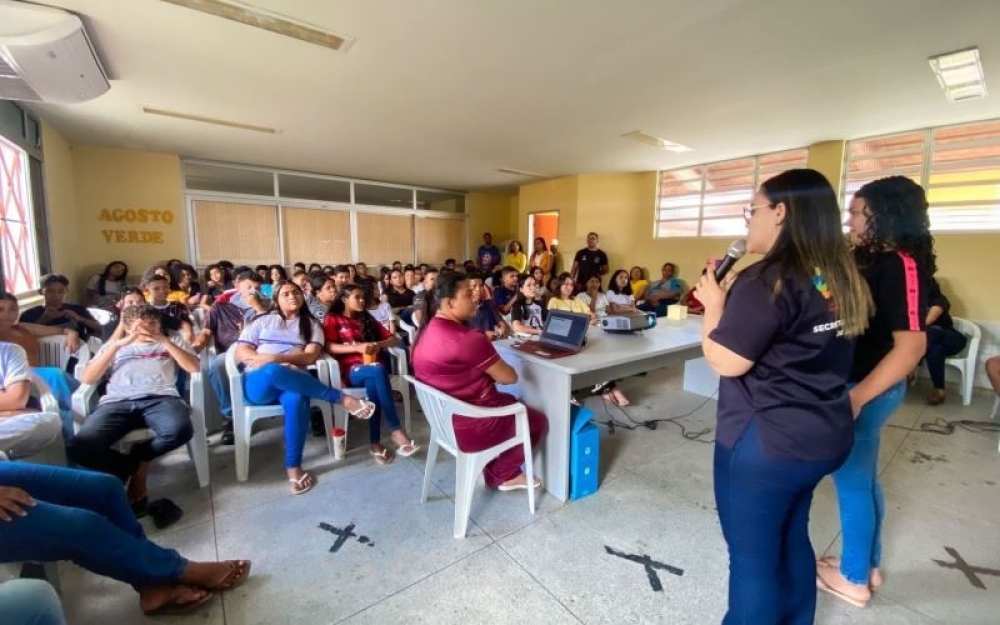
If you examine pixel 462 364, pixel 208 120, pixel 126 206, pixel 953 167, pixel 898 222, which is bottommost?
pixel 462 364

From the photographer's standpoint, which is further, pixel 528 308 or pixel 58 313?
pixel 528 308

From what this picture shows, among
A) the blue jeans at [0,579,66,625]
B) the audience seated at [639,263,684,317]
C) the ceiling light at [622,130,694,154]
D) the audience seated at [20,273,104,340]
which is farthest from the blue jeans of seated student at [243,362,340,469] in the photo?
the audience seated at [639,263,684,317]

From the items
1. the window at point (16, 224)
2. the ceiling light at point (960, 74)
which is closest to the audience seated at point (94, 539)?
the window at point (16, 224)

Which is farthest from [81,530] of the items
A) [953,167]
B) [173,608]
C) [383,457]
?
[953,167]

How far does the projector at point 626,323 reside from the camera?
2.66 m

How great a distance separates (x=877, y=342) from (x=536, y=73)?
9.31 feet

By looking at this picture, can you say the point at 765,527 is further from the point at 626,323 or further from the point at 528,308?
the point at 528,308

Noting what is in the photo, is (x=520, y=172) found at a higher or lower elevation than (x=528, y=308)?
higher

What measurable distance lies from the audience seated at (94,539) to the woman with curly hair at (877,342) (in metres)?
2.18

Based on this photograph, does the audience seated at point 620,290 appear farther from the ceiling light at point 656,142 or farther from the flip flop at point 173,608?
the flip flop at point 173,608

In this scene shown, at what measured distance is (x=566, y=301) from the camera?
356cm

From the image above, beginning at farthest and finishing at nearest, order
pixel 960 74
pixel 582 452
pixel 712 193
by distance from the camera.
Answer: pixel 712 193 → pixel 960 74 → pixel 582 452

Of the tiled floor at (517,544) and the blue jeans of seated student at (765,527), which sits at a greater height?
the blue jeans of seated student at (765,527)

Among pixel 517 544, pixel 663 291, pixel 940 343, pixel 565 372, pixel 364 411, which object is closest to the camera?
pixel 517 544
